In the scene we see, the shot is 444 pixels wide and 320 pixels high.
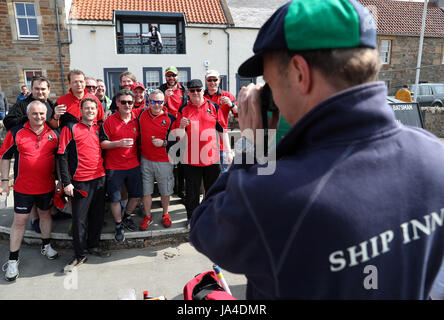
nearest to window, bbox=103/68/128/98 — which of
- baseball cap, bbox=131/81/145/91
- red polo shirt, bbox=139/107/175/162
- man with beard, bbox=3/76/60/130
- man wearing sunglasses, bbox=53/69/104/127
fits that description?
baseball cap, bbox=131/81/145/91

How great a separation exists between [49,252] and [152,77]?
14.8 m

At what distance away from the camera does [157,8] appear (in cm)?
1748

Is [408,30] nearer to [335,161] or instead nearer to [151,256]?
[151,256]

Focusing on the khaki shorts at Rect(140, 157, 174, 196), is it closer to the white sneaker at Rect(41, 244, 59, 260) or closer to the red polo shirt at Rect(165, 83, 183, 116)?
the red polo shirt at Rect(165, 83, 183, 116)

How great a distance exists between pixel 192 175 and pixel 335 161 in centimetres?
389

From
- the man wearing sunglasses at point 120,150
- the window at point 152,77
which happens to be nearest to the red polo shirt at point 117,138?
the man wearing sunglasses at point 120,150

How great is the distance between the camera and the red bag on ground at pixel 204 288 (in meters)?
2.36

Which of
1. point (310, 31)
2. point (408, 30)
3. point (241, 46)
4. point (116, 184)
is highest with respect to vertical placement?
point (408, 30)

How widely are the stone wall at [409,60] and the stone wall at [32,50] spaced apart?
834 inches

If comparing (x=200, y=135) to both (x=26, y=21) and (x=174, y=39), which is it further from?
(x=174, y=39)

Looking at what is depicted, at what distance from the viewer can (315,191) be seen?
701 mm

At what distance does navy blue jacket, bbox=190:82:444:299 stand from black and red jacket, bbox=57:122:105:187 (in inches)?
138

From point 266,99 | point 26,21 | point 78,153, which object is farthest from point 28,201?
point 26,21

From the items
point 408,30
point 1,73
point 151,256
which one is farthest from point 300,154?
point 408,30
